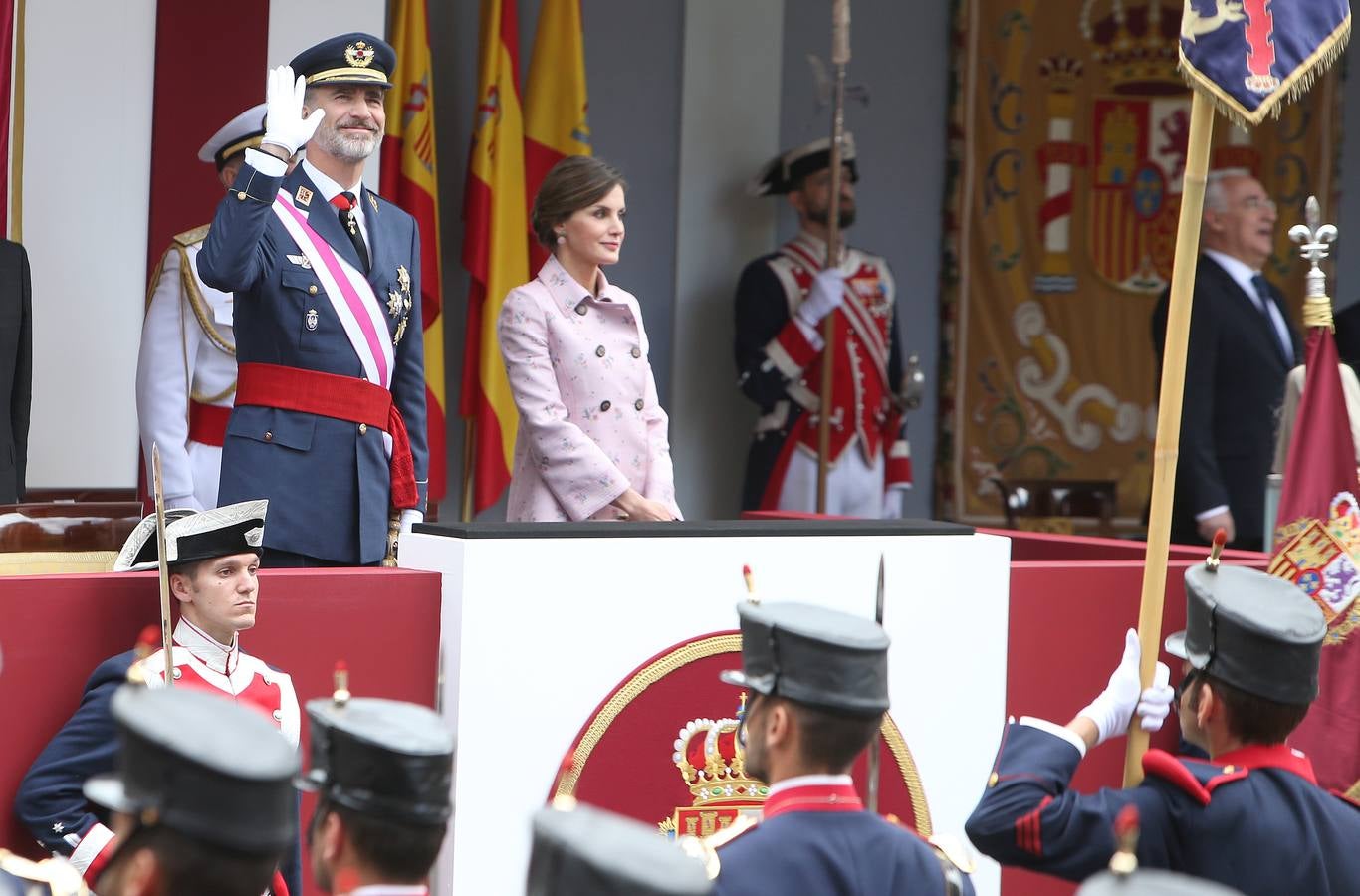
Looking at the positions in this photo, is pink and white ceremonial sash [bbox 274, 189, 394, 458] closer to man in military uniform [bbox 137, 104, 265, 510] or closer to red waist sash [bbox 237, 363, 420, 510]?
red waist sash [bbox 237, 363, 420, 510]

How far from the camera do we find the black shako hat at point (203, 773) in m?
1.30

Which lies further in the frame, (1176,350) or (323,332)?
(323,332)

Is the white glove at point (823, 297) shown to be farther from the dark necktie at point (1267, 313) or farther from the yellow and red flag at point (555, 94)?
the dark necktie at point (1267, 313)

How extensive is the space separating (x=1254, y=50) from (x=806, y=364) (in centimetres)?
313

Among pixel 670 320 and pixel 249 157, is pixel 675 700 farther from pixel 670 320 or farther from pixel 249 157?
pixel 670 320

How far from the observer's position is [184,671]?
250 cm

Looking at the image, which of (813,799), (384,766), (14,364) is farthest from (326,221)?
(384,766)

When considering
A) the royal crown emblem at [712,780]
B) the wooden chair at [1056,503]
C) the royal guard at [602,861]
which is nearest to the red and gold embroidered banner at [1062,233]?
the wooden chair at [1056,503]

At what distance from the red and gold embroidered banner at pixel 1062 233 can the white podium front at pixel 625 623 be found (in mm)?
3497

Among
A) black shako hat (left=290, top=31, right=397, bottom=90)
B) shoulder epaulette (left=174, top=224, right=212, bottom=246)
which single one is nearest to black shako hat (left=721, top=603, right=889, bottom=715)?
black shako hat (left=290, top=31, right=397, bottom=90)

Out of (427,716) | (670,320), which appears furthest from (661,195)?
(427,716)

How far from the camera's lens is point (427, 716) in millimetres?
1591

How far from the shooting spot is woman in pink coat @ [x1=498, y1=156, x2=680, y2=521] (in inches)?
139

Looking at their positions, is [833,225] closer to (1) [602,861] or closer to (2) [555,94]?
(2) [555,94]
